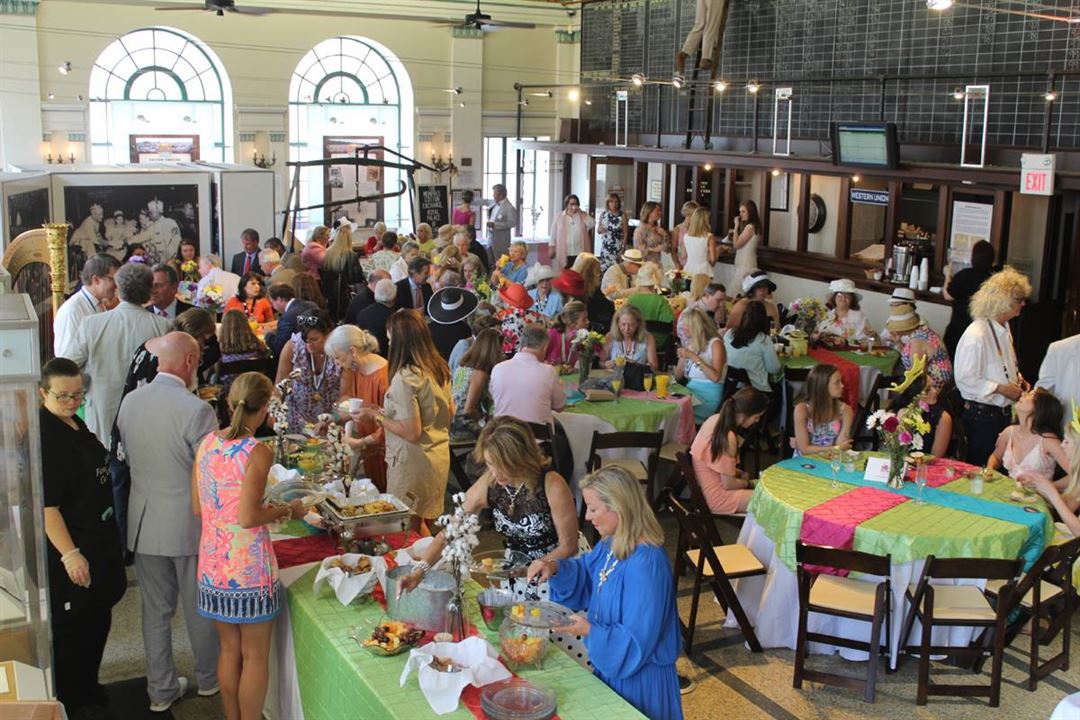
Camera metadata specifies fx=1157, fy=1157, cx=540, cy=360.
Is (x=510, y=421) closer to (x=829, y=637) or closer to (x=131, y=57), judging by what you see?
(x=829, y=637)

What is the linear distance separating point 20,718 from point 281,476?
2590 millimetres

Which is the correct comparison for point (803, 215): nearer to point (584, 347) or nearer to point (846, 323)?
point (846, 323)

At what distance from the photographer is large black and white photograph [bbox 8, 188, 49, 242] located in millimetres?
8820

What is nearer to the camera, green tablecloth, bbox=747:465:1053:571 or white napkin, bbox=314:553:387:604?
white napkin, bbox=314:553:387:604

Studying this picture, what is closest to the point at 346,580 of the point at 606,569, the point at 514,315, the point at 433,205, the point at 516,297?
the point at 606,569

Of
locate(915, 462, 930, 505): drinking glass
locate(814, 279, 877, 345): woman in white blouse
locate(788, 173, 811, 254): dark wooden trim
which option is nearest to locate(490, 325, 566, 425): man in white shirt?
locate(915, 462, 930, 505): drinking glass

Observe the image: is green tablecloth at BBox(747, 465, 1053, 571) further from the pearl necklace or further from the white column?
the white column

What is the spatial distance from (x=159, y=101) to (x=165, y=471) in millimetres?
15615

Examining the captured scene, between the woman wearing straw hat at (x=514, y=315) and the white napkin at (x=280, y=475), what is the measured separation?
2521 millimetres

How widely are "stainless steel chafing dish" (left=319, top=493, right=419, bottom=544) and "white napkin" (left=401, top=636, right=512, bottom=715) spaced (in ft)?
3.82

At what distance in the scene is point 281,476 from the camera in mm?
5473

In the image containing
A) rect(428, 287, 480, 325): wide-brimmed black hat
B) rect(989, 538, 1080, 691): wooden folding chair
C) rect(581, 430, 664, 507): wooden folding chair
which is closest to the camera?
rect(989, 538, 1080, 691): wooden folding chair

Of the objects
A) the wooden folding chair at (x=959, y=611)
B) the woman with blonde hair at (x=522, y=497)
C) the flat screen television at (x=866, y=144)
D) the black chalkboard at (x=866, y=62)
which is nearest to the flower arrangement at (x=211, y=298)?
the woman with blonde hair at (x=522, y=497)

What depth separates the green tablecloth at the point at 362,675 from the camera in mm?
3621
